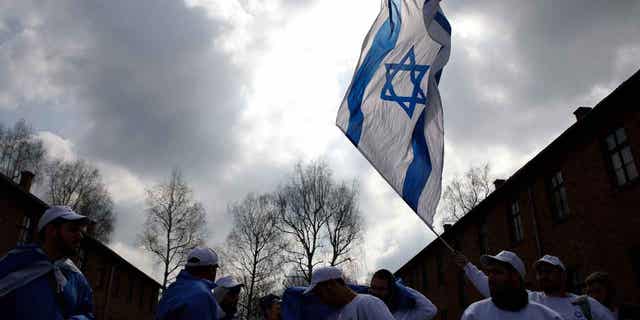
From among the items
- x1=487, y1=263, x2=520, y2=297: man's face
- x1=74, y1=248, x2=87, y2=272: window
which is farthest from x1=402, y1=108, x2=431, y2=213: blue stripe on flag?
x1=74, y1=248, x2=87, y2=272: window

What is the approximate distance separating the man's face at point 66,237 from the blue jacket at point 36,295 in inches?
5.9

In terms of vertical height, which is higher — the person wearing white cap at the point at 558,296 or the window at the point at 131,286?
the window at the point at 131,286

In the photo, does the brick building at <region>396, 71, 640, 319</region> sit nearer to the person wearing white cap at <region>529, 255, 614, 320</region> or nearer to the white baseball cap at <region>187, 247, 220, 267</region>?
the person wearing white cap at <region>529, 255, 614, 320</region>

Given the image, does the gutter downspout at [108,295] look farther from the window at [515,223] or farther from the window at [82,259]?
the window at [515,223]

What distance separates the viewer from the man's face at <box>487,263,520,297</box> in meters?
3.12

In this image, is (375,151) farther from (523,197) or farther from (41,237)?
(523,197)

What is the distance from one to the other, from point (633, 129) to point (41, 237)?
14.3m

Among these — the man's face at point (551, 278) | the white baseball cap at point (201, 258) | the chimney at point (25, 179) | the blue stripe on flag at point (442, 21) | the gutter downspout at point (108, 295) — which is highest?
the chimney at point (25, 179)

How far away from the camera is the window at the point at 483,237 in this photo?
2235 centimetres

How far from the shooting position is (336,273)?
3420 mm

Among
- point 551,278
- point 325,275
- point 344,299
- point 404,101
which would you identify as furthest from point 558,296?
point 404,101

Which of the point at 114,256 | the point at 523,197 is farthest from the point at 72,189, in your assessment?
the point at 523,197

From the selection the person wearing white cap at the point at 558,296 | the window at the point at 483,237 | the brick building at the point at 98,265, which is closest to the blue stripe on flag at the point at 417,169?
the person wearing white cap at the point at 558,296

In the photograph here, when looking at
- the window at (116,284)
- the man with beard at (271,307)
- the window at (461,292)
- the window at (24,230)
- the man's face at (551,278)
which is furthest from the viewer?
the window at (116,284)
